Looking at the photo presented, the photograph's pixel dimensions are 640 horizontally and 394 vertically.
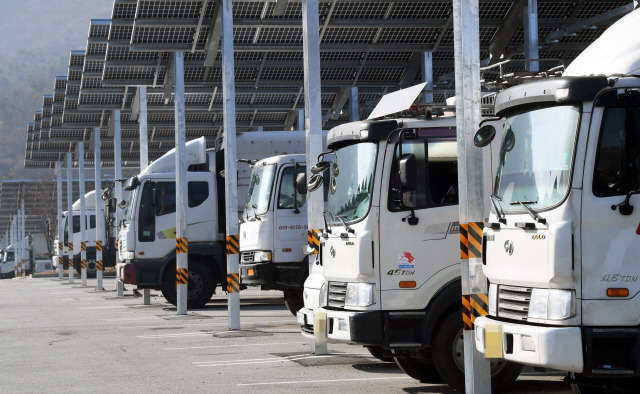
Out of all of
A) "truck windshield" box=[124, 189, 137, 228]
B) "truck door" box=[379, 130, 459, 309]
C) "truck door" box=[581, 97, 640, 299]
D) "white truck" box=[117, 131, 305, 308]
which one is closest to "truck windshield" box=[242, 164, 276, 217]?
"white truck" box=[117, 131, 305, 308]

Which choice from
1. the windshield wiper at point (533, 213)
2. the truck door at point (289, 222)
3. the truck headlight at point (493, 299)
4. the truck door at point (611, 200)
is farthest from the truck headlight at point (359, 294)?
the truck door at point (289, 222)

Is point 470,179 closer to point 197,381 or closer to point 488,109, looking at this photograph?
point 488,109

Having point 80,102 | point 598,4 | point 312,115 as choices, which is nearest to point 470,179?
point 312,115

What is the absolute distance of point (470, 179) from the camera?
384 inches

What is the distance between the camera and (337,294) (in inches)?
457

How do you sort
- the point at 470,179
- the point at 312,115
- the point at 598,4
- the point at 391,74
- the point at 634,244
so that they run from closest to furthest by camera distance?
the point at 634,244, the point at 470,179, the point at 312,115, the point at 598,4, the point at 391,74

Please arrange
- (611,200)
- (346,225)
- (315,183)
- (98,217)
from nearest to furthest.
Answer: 1. (611,200)
2. (346,225)
3. (315,183)
4. (98,217)

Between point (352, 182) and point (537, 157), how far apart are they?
3.44m

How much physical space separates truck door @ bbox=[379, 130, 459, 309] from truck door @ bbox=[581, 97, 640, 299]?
10.3 feet

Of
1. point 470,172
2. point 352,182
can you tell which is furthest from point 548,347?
point 352,182

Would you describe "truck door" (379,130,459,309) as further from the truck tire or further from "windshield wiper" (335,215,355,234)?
the truck tire

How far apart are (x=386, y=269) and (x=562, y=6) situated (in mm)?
13906

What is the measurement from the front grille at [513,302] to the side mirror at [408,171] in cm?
213

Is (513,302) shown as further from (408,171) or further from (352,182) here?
(352,182)
